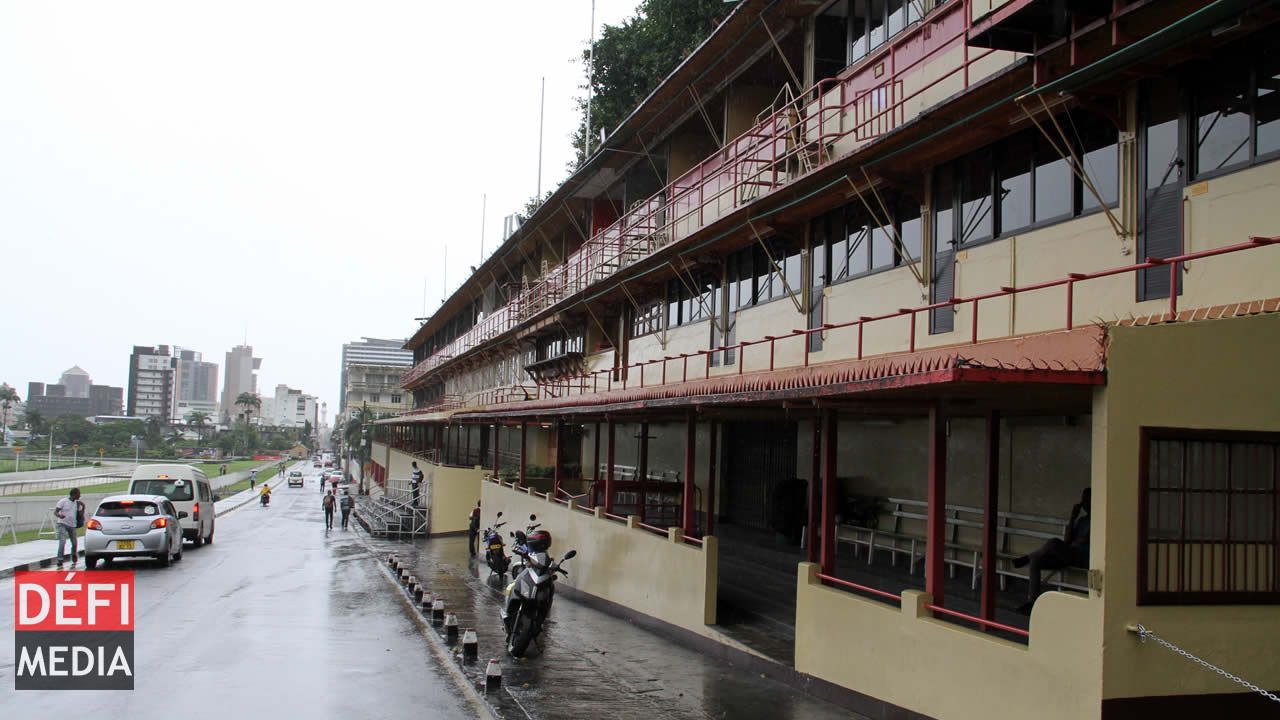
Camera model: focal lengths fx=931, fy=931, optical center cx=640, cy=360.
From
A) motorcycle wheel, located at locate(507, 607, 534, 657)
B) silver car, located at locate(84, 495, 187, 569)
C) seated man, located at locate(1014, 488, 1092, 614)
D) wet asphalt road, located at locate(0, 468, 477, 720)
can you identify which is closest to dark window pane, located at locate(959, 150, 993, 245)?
seated man, located at locate(1014, 488, 1092, 614)

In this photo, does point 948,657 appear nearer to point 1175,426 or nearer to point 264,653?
point 1175,426

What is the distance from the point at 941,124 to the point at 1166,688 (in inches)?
319

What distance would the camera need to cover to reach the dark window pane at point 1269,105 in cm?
885

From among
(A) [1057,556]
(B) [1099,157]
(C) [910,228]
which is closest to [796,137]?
(C) [910,228]

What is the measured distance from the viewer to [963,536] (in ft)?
43.8

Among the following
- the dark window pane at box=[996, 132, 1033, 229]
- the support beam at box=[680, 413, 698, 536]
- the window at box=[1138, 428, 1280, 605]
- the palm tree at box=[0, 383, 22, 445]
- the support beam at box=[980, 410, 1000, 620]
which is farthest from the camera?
the palm tree at box=[0, 383, 22, 445]

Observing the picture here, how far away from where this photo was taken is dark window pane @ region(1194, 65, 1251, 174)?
9.20 metres

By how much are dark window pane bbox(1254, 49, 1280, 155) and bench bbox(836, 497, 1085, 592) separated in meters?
4.85

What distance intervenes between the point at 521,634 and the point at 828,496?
4396 mm

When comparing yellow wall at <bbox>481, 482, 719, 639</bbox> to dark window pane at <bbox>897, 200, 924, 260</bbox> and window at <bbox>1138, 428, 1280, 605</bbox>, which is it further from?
window at <bbox>1138, 428, 1280, 605</bbox>

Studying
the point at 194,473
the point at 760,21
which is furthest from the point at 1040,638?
the point at 194,473

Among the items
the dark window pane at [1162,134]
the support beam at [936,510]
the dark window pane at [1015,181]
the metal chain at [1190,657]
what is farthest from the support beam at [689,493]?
the metal chain at [1190,657]

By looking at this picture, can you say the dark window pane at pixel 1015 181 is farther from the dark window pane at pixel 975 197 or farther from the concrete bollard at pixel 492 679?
the concrete bollard at pixel 492 679

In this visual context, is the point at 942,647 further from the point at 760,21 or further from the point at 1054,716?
the point at 760,21
